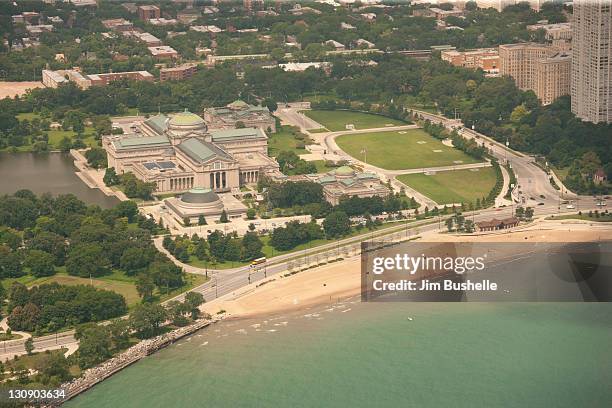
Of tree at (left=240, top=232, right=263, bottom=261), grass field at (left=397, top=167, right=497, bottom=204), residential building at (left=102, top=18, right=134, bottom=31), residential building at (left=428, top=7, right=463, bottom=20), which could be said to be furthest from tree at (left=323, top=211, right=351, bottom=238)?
residential building at (left=428, top=7, right=463, bottom=20)

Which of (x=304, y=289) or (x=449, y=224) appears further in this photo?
(x=449, y=224)

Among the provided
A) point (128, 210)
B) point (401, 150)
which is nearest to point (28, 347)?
point (128, 210)

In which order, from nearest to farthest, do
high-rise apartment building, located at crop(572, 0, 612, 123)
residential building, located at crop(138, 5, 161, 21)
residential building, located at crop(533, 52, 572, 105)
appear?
high-rise apartment building, located at crop(572, 0, 612, 123) → residential building, located at crop(533, 52, 572, 105) → residential building, located at crop(138, 5, 161, 21)

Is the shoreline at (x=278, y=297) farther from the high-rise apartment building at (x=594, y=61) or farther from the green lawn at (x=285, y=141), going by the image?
the high-rise apartment building at (x=594, y=61)

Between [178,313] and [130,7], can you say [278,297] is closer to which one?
[178,313]

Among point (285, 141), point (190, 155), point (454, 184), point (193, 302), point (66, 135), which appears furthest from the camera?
point (66, 135)

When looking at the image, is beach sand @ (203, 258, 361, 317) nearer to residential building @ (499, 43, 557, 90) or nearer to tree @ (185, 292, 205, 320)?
tree @ (185, 292, 205, 320)

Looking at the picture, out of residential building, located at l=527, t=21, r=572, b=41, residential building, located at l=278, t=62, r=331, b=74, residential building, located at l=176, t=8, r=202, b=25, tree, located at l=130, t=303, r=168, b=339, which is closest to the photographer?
tree, located at l=130, t=303, r=168, b=339
